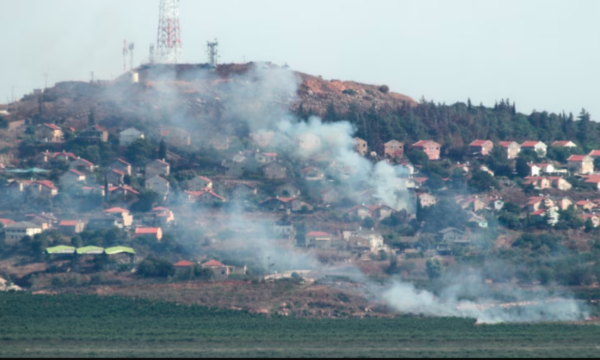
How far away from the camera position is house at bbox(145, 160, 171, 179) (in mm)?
94125

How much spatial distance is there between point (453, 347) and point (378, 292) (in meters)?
10.8

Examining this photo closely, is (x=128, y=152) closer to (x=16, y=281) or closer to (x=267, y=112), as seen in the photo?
(x=267, y=112)

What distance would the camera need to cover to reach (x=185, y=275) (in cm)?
7319

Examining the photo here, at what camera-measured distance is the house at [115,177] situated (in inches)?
3607

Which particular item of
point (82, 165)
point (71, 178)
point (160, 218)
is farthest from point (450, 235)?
point (82, 165)

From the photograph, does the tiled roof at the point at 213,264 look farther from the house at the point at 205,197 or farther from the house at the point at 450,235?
the house at the point at 450,235

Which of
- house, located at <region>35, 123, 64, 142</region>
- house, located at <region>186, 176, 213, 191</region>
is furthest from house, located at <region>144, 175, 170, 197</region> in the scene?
house, located at <region>35, 123, 64, 142</region>

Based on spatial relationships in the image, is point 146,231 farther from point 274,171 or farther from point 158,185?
point 274,171

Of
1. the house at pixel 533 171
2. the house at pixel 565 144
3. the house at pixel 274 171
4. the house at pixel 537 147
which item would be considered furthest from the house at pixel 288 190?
the house at pixel 565 144

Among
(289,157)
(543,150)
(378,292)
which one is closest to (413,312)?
(378,292)

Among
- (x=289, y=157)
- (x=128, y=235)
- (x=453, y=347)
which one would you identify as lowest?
(x=453, y=347)

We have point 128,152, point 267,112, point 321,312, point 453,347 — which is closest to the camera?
point 453,347

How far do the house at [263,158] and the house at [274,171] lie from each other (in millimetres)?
1448

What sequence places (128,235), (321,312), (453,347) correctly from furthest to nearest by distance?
(128,235), (321,312), (453,347)
